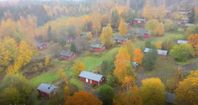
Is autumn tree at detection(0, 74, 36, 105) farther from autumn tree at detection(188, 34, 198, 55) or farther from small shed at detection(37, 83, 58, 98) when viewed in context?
autumn tree at detection(188, 34, 198, 55)

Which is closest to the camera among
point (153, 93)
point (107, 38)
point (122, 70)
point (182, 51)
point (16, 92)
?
point (153, 93)

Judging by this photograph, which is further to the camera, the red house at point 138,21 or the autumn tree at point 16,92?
the red house at point 138,21

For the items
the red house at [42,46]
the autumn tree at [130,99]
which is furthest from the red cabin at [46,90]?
the red house at [42,46]

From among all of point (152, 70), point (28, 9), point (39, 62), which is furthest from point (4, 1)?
point (152, 70)

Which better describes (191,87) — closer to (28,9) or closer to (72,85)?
(72,85)

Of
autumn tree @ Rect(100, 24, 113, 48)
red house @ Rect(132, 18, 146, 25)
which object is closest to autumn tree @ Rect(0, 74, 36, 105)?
autumn tree @ Rect(100, 24, 113, 48)

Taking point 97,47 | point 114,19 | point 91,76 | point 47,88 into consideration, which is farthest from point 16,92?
point 114,19

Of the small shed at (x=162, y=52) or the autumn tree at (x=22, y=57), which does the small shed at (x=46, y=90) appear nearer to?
the autumn tree at (x=22, y=57)

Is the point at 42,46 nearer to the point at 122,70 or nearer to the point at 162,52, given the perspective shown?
the point at 162,52
